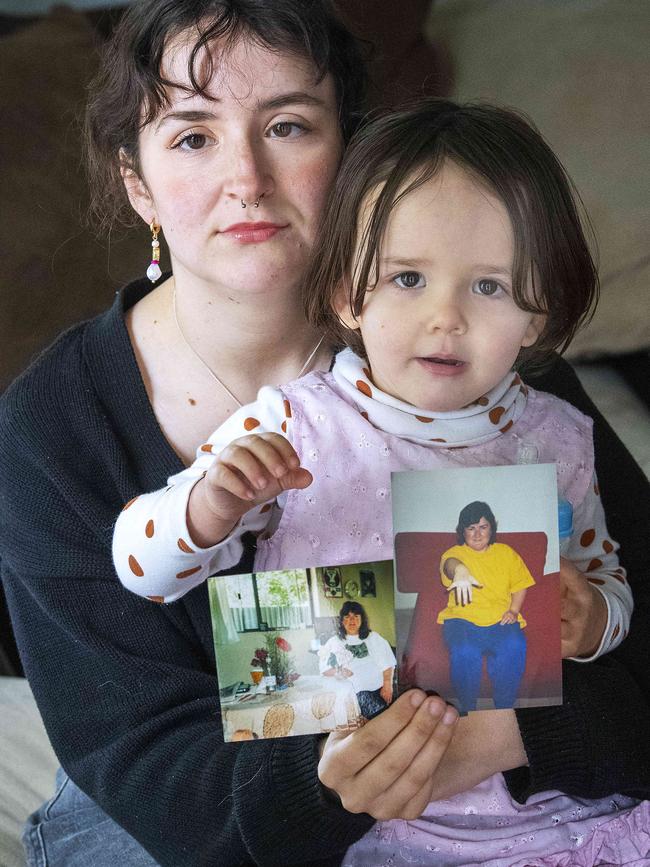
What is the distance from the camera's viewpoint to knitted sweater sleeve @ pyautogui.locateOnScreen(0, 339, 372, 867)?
1265 mm

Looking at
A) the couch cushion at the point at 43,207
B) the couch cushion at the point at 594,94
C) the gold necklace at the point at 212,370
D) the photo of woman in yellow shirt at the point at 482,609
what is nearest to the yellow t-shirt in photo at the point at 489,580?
the photo of woman in yellow shirt at the point at 482,609

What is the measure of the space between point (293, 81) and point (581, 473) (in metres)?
0.59

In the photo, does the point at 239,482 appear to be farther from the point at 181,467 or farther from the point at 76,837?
the point at 76,837

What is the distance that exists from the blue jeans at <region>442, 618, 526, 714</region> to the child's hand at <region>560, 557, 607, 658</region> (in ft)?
0.39

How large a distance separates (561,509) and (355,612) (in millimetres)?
292

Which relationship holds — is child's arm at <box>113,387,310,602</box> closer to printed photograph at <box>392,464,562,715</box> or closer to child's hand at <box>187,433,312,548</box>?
child's hand at <box>187,433,312,548</box>

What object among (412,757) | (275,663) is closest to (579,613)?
(412,757)

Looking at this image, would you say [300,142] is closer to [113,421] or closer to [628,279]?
[113,421]

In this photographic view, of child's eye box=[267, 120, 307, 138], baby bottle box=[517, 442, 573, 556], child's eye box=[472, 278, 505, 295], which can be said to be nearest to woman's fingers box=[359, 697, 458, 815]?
baby bottle box=[517, 442, 573, 556]

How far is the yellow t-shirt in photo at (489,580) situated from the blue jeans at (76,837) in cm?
64

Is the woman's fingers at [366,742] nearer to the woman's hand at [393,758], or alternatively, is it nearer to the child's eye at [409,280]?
the woman's hand at [393,758]

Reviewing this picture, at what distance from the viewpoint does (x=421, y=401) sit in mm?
1220

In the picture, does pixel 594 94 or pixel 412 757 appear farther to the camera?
pixel 594 94

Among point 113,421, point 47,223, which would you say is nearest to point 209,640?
point 113,421
